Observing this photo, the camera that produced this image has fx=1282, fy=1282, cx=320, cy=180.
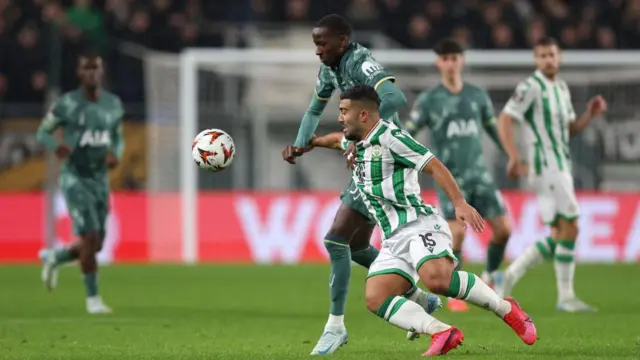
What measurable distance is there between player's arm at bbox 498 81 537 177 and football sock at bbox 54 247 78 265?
14.5ft

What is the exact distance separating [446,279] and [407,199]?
525 mm

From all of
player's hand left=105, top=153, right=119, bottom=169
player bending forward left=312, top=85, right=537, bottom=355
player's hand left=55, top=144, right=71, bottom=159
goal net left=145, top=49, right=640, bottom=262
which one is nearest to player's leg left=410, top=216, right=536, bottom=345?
player bending forward left=312, top=85, right=537, bottom=355

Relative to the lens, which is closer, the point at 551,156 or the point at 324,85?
the point at 324,85

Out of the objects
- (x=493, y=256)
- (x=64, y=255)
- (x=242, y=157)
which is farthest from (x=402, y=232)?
(x=242, y=157)

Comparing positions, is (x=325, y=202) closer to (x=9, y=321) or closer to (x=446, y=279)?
(x=9, y=321)

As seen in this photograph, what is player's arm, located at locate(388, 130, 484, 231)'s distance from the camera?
23.0ft

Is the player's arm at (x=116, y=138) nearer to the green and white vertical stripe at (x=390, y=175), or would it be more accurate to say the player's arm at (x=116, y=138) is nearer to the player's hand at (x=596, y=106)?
the player's hand at (x=596, y=106)

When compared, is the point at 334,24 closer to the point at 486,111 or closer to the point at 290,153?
the point at 290,153

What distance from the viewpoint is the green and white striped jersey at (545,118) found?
11180 mm

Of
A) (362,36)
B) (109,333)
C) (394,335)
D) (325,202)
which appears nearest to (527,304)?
(394,335)

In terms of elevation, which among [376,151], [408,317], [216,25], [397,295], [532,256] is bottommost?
[532,256]

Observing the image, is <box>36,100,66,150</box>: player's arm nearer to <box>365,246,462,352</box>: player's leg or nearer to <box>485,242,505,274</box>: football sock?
<box>485,242,505,274</box>: football sock

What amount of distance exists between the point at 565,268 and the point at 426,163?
4225 millimetres

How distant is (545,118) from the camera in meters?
11.2
